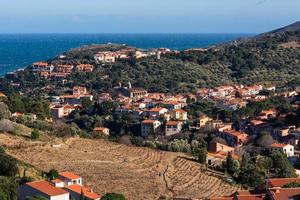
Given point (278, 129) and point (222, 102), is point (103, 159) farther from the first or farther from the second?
point (222, 102)

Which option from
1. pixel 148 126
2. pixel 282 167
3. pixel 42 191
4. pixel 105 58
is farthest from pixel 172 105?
pixel 42 191

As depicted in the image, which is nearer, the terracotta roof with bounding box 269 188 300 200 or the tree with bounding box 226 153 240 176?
the terracotta roof with bounding box 269 188 300 200

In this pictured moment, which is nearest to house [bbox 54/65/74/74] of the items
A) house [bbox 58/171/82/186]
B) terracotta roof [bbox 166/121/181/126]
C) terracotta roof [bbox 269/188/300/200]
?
terracotta roof [bbox 166/121/181/126]

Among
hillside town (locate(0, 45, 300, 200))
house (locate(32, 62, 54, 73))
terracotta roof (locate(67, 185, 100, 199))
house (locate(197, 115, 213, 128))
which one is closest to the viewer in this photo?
terracotta roof (locate(67, 185, 100, 199))

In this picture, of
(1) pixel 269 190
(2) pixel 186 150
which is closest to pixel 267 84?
(2) pixel 186 150

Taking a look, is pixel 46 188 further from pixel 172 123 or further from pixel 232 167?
pixel 172 123

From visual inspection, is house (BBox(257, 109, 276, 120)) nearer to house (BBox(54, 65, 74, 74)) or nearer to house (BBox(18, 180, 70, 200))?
house (BBox(18, 180, 70, 200))
